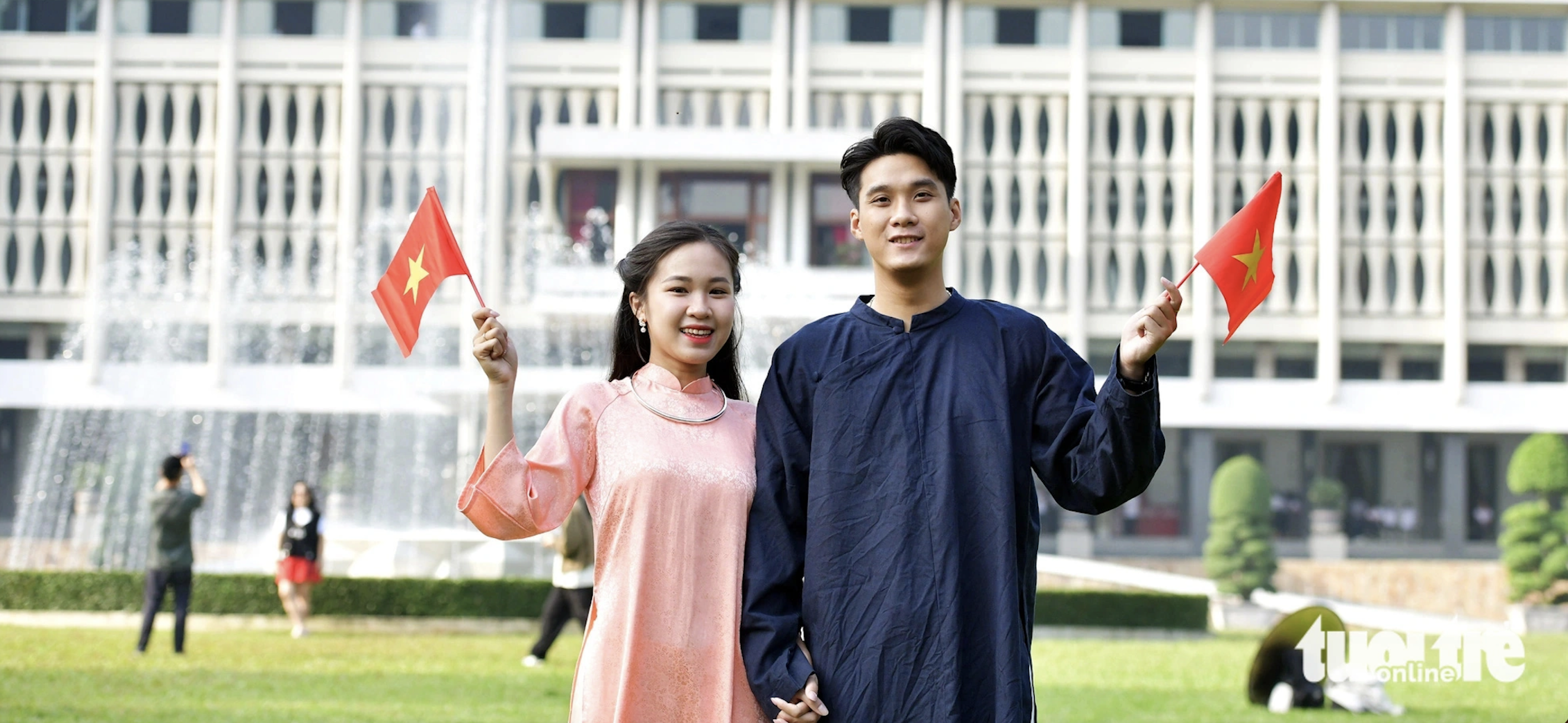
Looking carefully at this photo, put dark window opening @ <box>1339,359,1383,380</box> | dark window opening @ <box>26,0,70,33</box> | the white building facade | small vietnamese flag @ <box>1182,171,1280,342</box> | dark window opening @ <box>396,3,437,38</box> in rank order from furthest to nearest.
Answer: dark window opening @ <box>1339,359,1383,380</box>, dark window opening @ <box>26,0,70,33</box>, dark window opening @ <box>396,3,437,38</box>, the white building facade, small vietnamese flag @ <box>1182,171,1280,342</box>

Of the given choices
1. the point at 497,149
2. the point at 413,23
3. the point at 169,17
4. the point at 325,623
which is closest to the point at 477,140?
the point at 497,149

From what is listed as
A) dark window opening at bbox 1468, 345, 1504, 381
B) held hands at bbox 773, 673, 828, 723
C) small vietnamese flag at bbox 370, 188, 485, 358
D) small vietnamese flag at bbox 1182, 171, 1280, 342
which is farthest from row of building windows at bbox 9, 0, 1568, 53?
held hands at bbox 773, 673, 828, 723

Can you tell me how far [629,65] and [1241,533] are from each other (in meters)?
18.1

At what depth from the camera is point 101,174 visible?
31.4 m

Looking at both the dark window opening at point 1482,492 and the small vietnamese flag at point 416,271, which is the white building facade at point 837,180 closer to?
the dark window opening at point 1482,492

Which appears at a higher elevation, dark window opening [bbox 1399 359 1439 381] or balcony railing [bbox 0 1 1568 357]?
balcony railing [bbox 0 1 1568 357]

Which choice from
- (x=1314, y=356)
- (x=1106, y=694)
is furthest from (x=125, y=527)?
(x=1314, y=356)

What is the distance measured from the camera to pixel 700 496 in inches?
101

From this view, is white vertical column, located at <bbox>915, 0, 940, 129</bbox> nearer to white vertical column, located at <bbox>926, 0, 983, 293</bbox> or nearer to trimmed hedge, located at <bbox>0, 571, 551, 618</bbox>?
white vertical column, located at <bbox>926, 0, 983, 293</bbox>

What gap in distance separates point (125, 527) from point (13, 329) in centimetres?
1323

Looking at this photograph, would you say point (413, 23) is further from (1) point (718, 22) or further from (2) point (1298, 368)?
(2) point (1298, 368)

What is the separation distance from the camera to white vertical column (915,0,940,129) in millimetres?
31797

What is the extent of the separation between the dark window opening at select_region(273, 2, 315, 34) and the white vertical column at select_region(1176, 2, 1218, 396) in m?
19.5

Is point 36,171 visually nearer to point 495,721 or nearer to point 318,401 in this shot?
point 318,401
